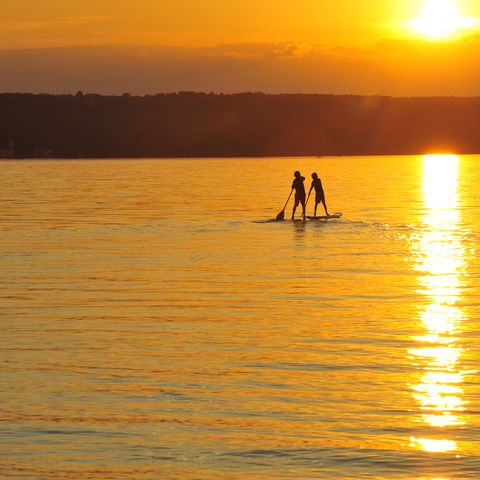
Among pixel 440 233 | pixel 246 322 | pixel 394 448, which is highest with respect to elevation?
pixel 440 233

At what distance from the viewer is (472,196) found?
6612 cm

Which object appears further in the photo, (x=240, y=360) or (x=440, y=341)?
(x=440, y=341)

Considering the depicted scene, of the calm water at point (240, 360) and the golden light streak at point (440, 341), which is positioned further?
the golden light streak at point (440, 341)

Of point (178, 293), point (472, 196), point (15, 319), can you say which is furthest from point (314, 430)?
point (472, 196)

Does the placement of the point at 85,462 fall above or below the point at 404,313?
below

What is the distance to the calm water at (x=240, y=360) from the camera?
10.7m

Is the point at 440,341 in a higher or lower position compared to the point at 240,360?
higher

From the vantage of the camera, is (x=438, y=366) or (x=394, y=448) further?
(x=438, y=366)

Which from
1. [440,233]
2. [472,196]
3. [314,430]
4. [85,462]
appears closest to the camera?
[85,462]

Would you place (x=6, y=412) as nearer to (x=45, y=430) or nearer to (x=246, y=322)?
(x=45, y=430)

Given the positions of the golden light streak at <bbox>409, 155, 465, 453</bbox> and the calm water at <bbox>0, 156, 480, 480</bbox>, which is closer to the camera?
the calm water at <bbox>0, 156, 480, 480</bbox>

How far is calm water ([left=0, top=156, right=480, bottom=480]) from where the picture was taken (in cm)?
1068

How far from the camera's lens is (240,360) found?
14812 millimetres

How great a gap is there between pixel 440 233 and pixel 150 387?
2443cm
